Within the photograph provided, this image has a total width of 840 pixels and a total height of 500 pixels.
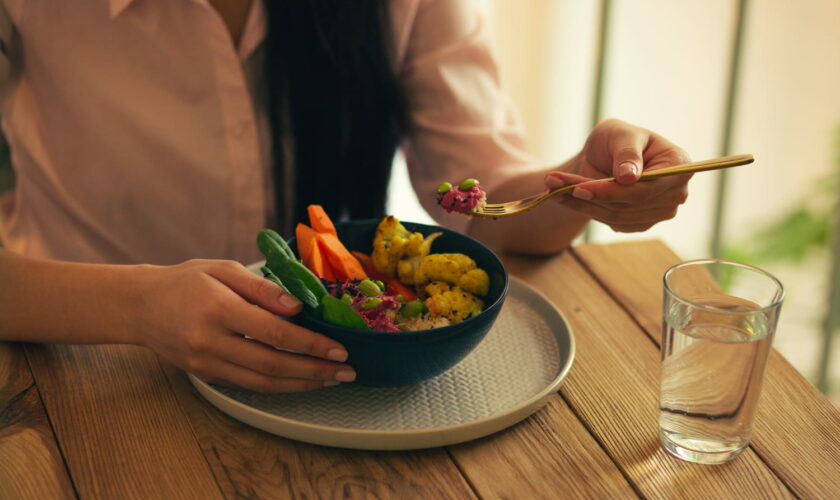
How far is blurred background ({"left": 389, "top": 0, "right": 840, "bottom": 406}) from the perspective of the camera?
2.38m

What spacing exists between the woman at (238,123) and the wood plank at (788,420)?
0.12 metres

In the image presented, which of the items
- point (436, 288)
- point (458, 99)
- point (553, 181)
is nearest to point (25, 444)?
point (436, 288)

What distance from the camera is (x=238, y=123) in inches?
56.0

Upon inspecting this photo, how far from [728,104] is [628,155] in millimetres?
1565

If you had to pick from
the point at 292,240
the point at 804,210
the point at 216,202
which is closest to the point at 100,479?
the point at 292,240

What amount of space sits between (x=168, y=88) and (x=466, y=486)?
88cm

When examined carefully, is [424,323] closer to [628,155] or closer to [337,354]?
[337,354]

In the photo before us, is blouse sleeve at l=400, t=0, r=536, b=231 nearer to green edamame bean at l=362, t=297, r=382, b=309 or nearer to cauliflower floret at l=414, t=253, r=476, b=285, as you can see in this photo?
cauliflower floret at l=414, t=253, r=476, b=285

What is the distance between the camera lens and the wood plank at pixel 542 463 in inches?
32.2

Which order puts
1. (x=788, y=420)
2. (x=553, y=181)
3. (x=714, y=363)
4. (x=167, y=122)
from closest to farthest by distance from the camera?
1. (x=714, y=363)
2. (x=788, y=420)
3. (x=553, y=181)
4. (x=167, y=122)

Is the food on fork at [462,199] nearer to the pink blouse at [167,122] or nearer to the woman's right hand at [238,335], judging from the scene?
the woman's right hand at [238,335]

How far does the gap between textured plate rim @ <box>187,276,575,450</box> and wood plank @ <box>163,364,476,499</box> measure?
1cm

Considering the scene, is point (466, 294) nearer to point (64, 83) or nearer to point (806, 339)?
point (64, 83)

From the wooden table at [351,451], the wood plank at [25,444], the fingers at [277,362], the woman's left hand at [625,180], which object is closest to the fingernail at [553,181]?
the woman's left hand at [625,180]
